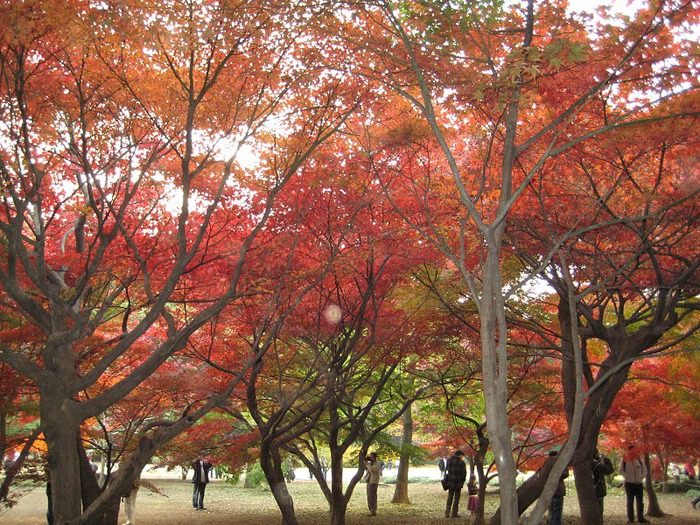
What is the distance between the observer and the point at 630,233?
29.8ft

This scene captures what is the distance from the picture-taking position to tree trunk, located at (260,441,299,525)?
403 inches

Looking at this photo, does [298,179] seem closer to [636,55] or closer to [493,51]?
[493,51]

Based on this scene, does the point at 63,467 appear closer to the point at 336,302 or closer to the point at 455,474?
the point at 336,302

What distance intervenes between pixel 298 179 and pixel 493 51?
384 centimetres

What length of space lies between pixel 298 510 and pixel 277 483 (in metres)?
9.52

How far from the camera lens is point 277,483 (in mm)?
10680

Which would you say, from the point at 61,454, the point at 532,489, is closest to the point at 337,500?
the point at 532,489

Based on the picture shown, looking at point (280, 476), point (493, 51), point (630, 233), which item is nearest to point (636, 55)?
point (493, 51)

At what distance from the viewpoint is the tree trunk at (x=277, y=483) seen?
33.6 ft

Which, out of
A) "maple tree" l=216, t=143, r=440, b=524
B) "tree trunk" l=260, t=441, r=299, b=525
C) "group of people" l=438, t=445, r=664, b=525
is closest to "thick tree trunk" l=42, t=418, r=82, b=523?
"maple tree" l=216, t=143, r=440, b=524

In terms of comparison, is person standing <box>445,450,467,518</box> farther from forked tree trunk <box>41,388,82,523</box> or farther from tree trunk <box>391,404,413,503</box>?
forked tree trunk <box>41,388,82,523</box>

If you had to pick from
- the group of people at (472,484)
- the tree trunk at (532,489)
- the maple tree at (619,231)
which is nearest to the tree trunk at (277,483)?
the group of people at (472,484)

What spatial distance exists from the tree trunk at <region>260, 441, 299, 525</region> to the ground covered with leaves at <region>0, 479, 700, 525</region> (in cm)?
329

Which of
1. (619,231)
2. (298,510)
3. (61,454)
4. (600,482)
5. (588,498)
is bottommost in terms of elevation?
(298,510)
